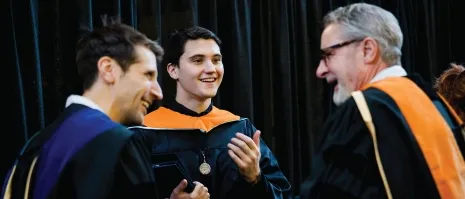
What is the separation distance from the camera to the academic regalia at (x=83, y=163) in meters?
1.53

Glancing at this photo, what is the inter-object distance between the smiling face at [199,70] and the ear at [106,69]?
916mm

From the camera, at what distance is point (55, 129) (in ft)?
5.29

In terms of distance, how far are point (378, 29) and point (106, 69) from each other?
884mm

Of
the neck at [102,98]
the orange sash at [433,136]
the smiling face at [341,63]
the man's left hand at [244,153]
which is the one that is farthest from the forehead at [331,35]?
the neck at [102,98]

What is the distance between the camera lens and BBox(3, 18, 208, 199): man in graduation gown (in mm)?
1530

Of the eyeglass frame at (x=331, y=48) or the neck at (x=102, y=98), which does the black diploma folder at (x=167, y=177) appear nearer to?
the neck at (x=102, y=98)

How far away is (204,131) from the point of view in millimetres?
2627

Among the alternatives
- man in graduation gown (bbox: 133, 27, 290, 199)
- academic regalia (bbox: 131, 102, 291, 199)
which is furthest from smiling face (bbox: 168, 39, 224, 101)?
academic regalia (bbox: 131, 102, 291, 199)

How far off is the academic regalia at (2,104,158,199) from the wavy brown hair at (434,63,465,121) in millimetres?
1427

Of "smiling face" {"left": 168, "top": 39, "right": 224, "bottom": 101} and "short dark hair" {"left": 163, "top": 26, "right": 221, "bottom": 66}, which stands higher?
"short dark hair" {"left": 163, "top": 26, "right": 221, "bottom": 66}

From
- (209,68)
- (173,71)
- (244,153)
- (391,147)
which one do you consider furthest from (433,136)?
(173,71)

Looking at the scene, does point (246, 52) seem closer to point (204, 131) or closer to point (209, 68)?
point (209, 68)

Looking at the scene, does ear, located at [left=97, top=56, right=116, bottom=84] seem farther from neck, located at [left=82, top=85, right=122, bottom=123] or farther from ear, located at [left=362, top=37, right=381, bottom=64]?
ear, located at [left=362, top=37, right=381, bottom=64]

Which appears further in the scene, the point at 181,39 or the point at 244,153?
the point at 181,39
